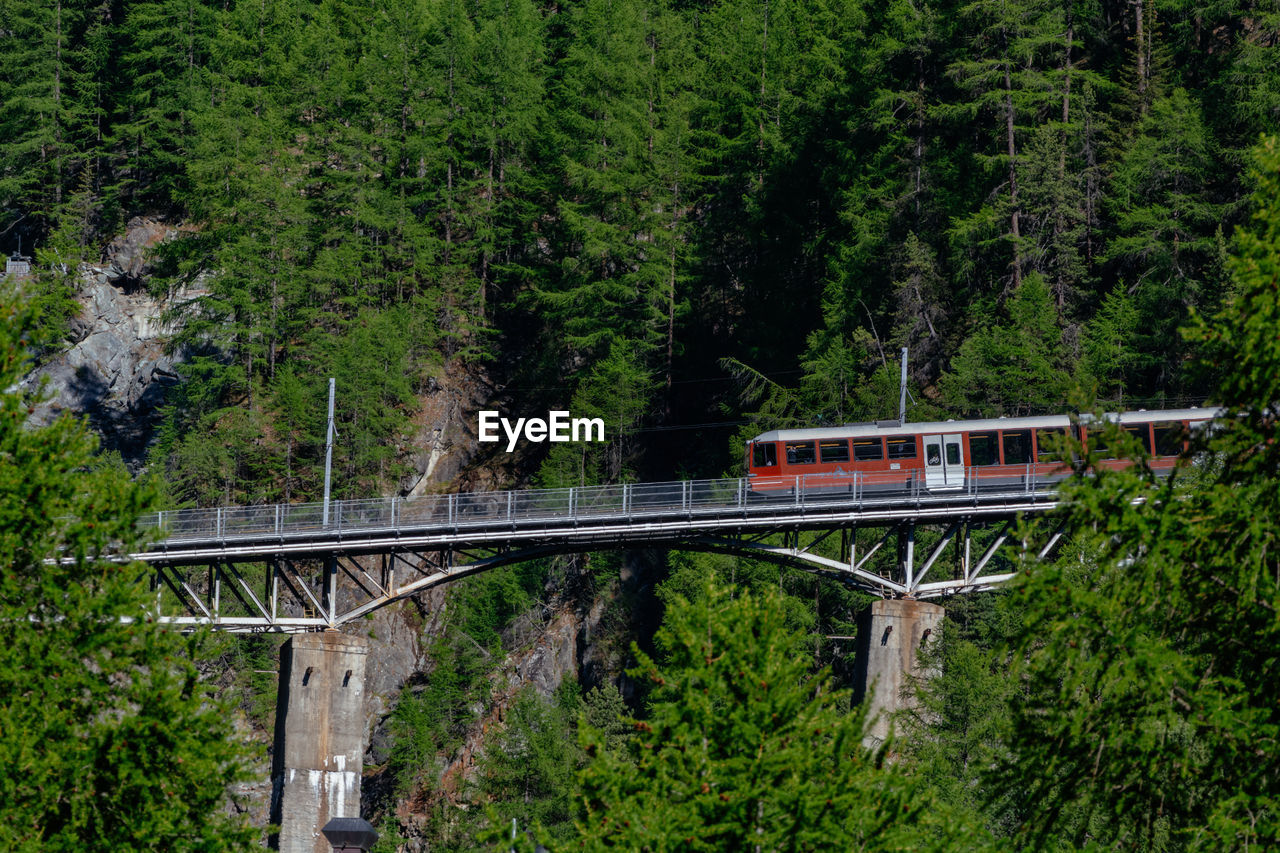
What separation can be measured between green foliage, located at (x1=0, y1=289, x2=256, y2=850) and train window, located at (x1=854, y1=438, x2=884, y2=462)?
2880cm

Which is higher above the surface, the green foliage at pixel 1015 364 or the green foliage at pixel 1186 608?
the green foliage at pixel 1015 364

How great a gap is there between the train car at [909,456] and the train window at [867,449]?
0.03 meters

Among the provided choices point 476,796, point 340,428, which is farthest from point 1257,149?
point 340,428

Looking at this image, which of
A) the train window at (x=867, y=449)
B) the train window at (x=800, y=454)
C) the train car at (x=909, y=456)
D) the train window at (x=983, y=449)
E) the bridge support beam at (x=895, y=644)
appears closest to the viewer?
the bridge support beam at (x=895, y=644)

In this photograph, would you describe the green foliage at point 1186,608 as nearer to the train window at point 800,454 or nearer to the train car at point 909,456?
the train car at point 909,456

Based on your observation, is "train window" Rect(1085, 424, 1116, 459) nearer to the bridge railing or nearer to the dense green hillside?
the bridge railing

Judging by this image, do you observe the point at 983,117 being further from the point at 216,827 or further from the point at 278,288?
the point at 216,827

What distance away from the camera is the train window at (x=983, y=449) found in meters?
45.2

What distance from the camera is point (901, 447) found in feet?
151

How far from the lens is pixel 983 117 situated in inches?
2474

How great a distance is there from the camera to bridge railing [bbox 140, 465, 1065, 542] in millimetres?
44156
